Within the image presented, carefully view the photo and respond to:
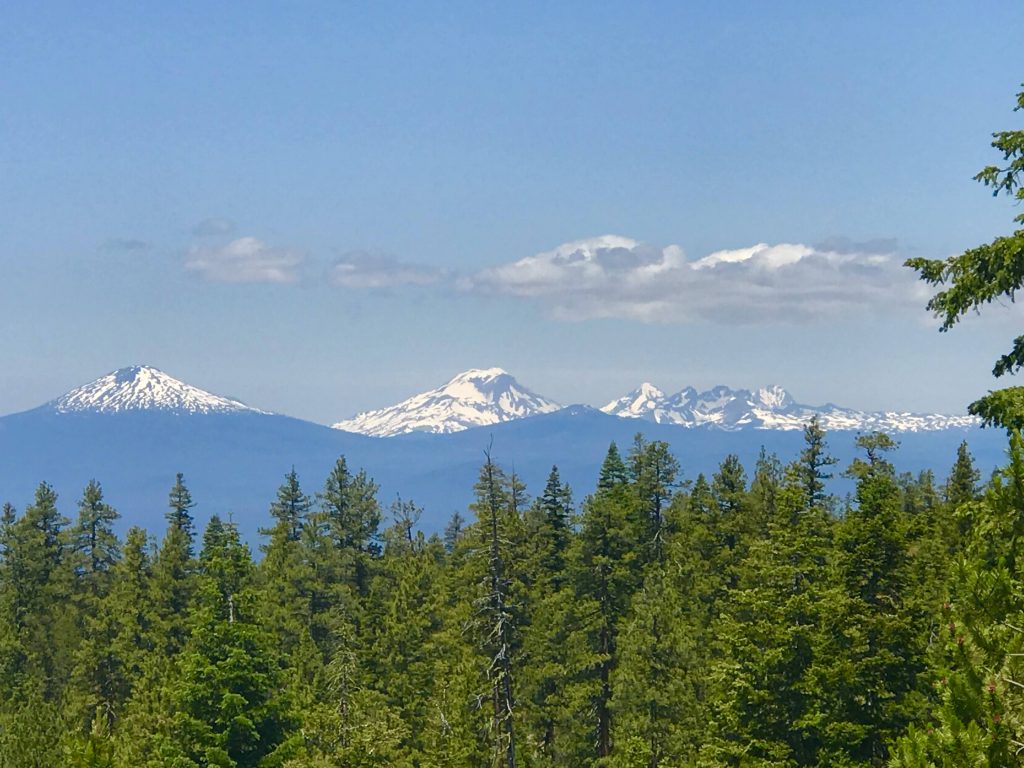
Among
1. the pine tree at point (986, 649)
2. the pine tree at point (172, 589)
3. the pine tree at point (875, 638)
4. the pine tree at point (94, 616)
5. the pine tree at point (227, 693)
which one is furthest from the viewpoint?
the pine tree at point (94, 616)

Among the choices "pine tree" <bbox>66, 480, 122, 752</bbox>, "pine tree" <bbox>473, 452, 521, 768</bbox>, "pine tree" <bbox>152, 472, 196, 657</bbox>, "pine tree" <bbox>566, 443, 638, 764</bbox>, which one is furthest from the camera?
"pine tree" <bbox>66, 480, 122, 752</bbox>

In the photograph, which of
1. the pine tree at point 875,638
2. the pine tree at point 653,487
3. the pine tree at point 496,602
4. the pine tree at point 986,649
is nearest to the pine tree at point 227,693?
the pine tree at point 496,602

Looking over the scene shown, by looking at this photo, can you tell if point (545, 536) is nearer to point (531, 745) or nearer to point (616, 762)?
point (531, 745)

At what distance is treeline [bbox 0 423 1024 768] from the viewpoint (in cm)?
2311

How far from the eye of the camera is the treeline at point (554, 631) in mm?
23109

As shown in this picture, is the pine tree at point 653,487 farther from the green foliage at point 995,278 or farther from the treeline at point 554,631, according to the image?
the green foliage at point 995,278

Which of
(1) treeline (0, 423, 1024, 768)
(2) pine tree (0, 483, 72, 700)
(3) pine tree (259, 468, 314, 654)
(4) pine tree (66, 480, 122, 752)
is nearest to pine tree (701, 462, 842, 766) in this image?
(1) treeline (0, 423, 1024, 768)

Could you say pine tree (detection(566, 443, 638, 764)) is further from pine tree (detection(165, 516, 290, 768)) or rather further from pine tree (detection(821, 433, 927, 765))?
pine tree (detection(821, 433, 927, 765))

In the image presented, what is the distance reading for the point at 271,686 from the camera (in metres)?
31.0

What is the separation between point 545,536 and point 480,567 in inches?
557

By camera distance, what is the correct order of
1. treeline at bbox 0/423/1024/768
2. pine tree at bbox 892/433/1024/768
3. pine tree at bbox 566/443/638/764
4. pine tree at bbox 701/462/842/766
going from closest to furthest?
pine tree at bbox 892/433/1024/768, treeline at bbox 0/423/1024/768, pine tree at bbox 701/462/842/766, pine tree at bbox 566/443/638/764

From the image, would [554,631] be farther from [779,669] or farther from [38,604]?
[38,604]

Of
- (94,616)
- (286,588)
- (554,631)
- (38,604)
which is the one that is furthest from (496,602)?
(38,604)

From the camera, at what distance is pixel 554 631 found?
144 feet
